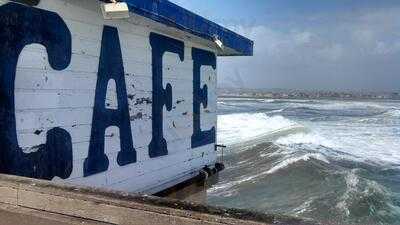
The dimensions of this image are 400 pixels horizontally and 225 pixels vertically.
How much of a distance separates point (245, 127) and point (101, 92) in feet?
90.1

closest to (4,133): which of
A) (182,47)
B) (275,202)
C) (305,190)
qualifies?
(182,47)

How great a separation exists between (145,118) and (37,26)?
228cm

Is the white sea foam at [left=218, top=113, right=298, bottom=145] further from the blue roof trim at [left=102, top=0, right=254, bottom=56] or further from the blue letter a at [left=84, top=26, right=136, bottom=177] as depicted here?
the blue letter a at [left=84, top=26, right=136, bottom=177]

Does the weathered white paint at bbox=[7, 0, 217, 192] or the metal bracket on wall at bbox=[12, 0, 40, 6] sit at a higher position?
the metal bracket on wall at bbox=[12, 0, 40, 6]

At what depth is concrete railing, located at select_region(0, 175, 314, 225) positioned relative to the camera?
11.5ft

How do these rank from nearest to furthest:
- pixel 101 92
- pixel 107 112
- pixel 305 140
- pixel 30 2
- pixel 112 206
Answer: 1. pixel 112 206
2. pixel 30 2
3. pixel 101 92
4. pixel 107 112
5. pixel 305 140

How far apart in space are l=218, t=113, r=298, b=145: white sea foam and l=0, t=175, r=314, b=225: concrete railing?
70.4ft

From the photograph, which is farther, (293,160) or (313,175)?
(293,160)

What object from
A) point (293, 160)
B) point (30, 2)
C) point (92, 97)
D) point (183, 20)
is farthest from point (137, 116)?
point (293, 160)

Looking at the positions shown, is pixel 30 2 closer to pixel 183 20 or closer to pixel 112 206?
pixel 112 206

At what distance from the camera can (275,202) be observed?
13828mm

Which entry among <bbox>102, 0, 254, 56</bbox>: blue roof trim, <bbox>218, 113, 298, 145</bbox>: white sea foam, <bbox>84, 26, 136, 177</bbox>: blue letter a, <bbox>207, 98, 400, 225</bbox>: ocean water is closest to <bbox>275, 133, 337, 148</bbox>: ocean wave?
<bbox>207, 98, 400, 225</bbox>: ocean water

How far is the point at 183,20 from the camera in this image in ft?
23.5

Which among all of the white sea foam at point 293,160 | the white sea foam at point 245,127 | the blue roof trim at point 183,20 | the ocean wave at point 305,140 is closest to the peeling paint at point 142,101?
the blue roof trim at point 183,20
